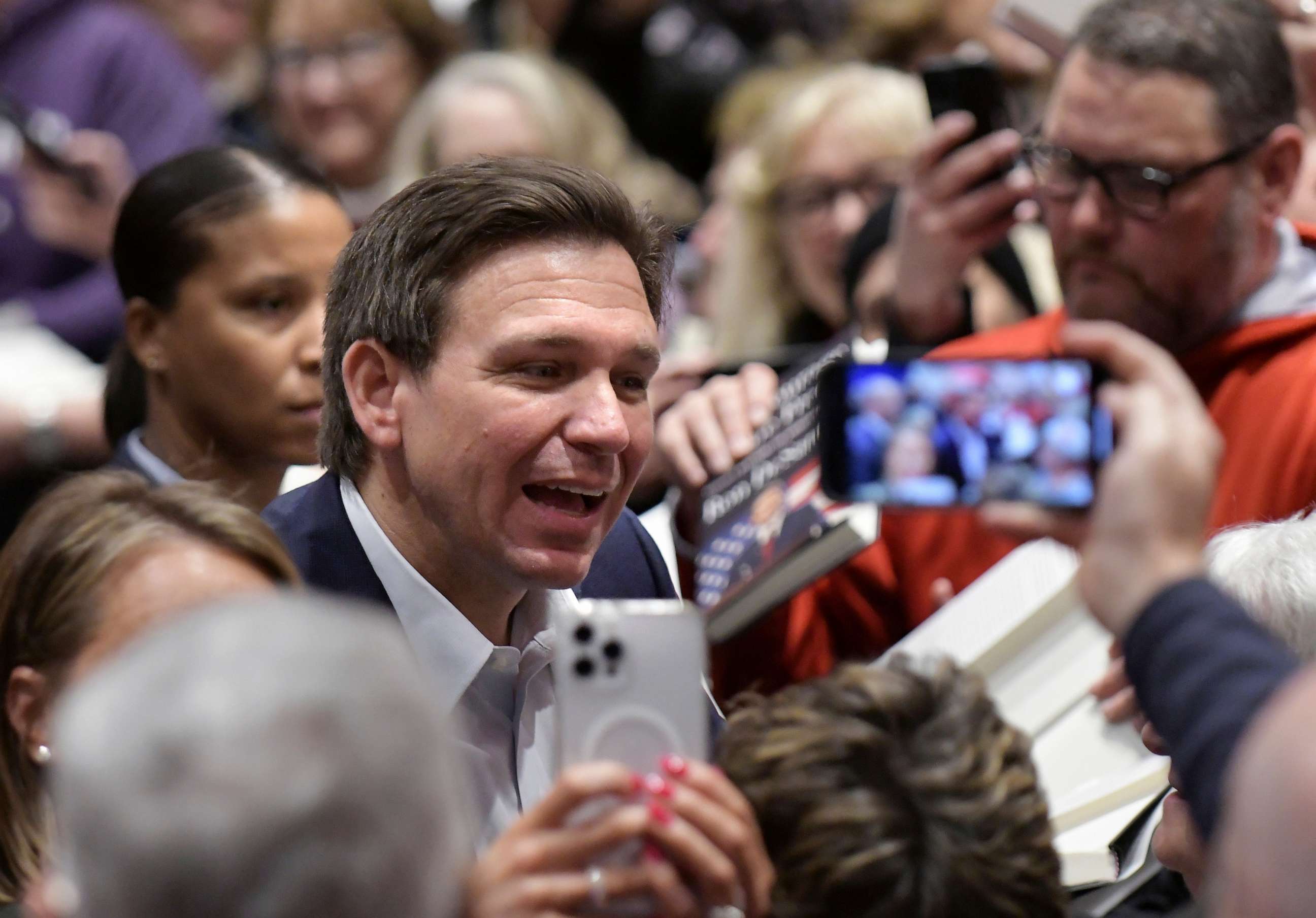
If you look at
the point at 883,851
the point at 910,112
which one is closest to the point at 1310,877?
the point at 883,851

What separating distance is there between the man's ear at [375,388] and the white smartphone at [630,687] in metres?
0.78

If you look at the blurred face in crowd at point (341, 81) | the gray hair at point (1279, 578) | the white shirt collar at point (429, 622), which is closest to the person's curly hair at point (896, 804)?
the gray hair at point (1279, 578)

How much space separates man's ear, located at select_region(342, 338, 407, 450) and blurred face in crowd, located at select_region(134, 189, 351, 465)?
70cm

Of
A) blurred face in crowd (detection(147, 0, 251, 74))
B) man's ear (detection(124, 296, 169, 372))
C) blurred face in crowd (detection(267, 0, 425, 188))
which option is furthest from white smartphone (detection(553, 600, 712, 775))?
blurred face in crowd (detection(147, 0, 251, 74))

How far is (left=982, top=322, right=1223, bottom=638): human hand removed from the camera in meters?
1.50

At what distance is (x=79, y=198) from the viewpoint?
12.9 ft

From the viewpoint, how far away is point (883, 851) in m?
1.53

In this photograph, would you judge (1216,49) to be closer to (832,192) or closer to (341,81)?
(832,192)

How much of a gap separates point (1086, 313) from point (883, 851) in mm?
1641

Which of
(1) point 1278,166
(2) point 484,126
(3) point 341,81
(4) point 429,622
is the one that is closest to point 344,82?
(3) point 341,81

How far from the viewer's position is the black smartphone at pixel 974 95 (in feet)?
10.2

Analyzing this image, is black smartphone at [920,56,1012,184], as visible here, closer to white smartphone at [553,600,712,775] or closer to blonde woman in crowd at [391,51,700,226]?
blonde woman in crowd at [391,51,700,226]

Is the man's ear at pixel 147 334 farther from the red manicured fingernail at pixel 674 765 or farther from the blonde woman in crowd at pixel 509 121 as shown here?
the red manicured fingernail at pixel 674 765

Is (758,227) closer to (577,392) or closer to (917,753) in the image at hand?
(577,392)
